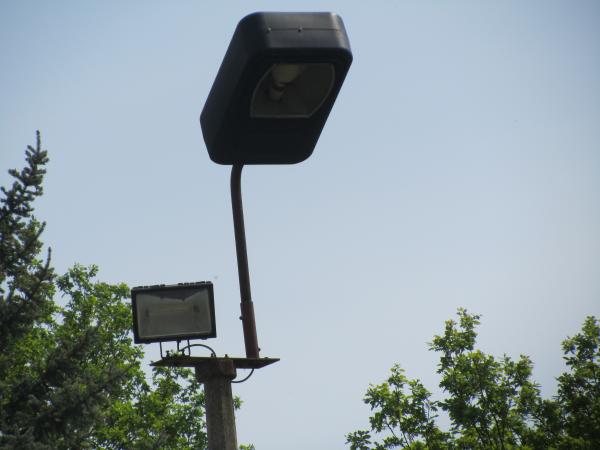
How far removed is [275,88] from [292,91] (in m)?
0.11

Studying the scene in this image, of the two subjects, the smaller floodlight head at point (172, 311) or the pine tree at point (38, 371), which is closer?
the smaller floodlight head at point (172, 311)

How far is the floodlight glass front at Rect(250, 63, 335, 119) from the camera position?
7.15ft

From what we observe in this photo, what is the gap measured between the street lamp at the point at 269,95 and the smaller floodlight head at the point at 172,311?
18 centimetres

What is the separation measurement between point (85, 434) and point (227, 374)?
8.90 metres

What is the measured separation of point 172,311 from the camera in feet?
8.38

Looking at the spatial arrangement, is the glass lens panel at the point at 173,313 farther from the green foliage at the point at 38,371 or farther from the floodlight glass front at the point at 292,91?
the green foliage at the point at 38,371

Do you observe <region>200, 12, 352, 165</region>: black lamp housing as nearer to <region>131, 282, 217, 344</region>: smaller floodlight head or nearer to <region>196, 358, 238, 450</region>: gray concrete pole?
<region>131, 282, 217, 344</region>: smaller floodlight head

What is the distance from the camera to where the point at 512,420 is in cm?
1559

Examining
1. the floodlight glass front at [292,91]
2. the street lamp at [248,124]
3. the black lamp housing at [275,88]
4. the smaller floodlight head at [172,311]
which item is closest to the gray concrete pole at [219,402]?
the street lamp at [248,124]

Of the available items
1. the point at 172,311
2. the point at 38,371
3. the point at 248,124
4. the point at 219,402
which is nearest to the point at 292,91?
the point at 248,124

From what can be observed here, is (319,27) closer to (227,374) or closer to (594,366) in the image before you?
(227,374)

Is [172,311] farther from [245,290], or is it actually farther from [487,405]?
[487,405]

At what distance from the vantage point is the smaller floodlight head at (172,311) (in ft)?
8.30

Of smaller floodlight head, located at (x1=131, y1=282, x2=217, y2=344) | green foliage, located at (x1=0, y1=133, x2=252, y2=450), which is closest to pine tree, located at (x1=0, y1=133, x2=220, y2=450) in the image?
green foliage, located at (x1=0, y1=133, x2=252, y2=450)
